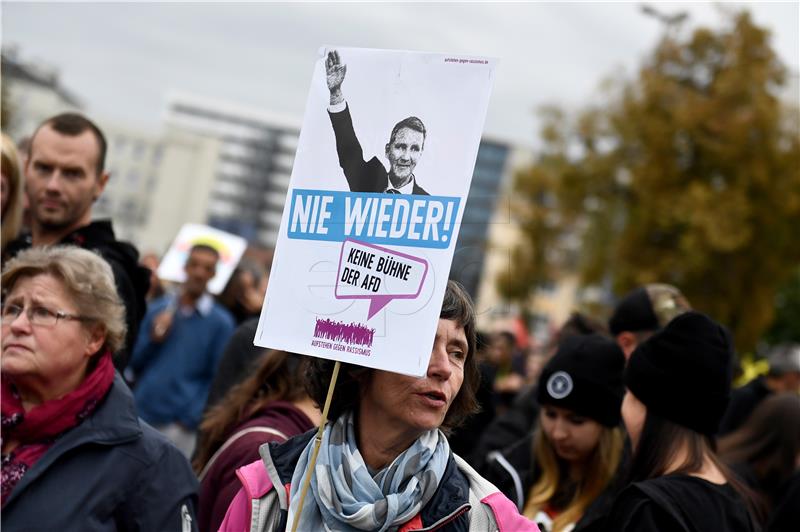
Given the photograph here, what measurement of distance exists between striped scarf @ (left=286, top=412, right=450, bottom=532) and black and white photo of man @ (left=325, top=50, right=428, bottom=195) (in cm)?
68

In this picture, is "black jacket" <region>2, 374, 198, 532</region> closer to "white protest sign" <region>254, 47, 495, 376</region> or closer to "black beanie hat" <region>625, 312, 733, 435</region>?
"white protest sign" <region>254, 47, 495, 376</region>

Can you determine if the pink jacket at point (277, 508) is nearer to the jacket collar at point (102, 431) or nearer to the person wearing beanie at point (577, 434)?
the jacket collar at point (102, 431)

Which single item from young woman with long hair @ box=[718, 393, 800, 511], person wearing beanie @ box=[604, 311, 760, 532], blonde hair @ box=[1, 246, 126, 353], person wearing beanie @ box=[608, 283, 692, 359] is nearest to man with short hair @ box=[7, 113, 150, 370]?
blonde hair @ box=[1, 246, 126, 353]

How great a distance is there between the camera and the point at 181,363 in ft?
29.6

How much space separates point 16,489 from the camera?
3908mm

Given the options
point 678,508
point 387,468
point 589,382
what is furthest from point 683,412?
point 387,468

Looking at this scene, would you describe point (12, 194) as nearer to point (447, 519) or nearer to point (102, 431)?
point (102, 431)

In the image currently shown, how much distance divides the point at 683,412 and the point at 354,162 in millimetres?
1793

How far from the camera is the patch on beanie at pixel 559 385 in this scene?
5293 millimetres

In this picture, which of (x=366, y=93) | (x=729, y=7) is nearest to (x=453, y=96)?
(x=366, y=93)

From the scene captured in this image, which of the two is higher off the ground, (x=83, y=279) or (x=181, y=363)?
(x=83, y=279)

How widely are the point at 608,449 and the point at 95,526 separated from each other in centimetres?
235

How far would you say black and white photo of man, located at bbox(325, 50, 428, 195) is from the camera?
316 centimetres

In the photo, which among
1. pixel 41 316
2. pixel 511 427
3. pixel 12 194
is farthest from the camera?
pixel 511 427
